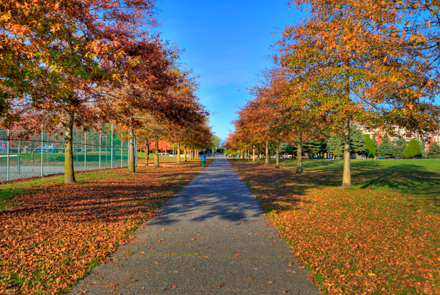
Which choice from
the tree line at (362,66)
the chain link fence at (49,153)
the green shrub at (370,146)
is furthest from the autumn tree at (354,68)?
the green shrub at (370,146)

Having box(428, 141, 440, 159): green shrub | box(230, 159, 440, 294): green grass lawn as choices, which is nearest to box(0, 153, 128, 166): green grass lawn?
box(230, 159, 440, 294): green grass lawn

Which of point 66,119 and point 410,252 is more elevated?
point 66,119

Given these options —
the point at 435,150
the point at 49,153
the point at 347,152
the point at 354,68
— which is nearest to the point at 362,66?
the point at 354,68

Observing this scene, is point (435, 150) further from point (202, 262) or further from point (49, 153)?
point (202, 262)

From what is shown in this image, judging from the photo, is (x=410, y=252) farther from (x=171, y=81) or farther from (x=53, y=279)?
(x=171, y=81)

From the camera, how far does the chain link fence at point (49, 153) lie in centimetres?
1616

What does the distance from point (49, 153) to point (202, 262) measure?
19251 mm

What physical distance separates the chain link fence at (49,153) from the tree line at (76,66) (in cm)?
223

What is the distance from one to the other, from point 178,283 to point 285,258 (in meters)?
1.85

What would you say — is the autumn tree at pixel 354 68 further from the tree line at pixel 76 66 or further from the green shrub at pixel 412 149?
the green shrub at pixel 412 149

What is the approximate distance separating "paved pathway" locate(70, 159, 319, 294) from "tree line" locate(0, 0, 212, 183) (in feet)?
13.0

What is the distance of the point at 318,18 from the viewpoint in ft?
37.4

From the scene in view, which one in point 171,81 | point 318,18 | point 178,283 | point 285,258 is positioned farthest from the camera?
point 171,81

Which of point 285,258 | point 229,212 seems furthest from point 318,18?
point 285,258
